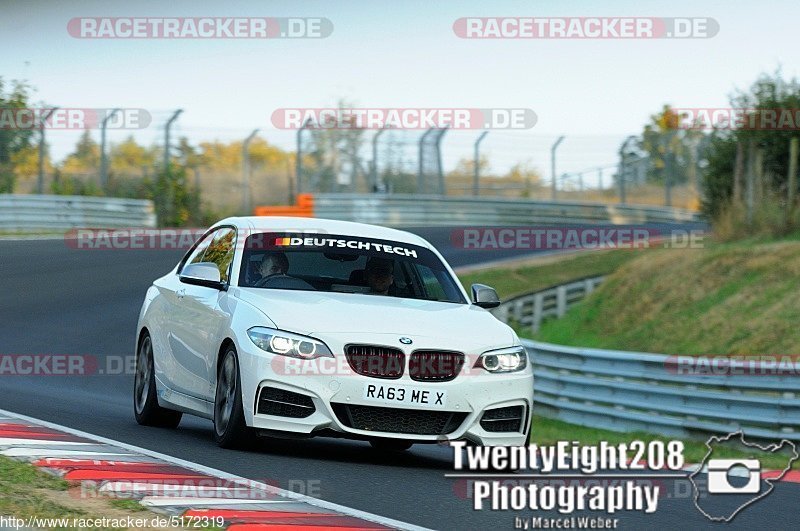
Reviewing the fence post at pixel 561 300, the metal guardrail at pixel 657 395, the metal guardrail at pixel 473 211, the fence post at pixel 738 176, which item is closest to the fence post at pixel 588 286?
the fence post at pixel 561 300

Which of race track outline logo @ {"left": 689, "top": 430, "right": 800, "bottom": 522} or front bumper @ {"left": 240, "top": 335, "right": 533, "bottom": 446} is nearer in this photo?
race track outline logo @ {"left": 689, "top": 430, "right": 800, "bottom": 522}

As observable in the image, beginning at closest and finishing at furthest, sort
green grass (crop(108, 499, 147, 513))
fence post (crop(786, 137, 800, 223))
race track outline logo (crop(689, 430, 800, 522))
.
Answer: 1. green grass (crop(108, 499, 147, 513))
2. race track outline logo (crop(689, 430, 800, 522))
3. fence post (crop(786, 137, 800, 223))

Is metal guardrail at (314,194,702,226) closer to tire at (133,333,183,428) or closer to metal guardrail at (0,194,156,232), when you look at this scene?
metal guardrail at (0,194,156,232)

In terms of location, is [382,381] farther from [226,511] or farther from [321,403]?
[226,511]

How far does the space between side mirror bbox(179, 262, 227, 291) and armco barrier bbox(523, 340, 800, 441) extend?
5.65 meters

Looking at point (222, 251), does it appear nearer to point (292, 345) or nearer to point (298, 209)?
point (292, 345)

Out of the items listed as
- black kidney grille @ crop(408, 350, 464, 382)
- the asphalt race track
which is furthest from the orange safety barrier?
black kidney grille @ crop(408, 350, 464, 382)

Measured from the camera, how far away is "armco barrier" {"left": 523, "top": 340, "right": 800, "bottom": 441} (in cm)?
1311

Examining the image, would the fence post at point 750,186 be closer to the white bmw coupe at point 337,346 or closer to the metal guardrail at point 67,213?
the metal guardrail at point 67,213

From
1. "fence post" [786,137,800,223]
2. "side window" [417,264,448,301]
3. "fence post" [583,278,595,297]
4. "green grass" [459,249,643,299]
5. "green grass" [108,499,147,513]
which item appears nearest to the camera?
"green grass" [108,499,147,513]

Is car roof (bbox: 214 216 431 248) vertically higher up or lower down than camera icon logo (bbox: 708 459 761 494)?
higher up

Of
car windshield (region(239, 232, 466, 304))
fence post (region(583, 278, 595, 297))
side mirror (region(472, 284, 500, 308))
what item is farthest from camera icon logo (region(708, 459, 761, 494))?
fence post (region(583, 278, 595, 297))

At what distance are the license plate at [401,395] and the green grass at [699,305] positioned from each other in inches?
392

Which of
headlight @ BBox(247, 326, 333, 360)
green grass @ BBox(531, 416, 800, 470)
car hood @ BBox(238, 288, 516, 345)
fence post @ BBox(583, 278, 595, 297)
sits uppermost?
car hood @ BBox(238, 288, 516, 345)
